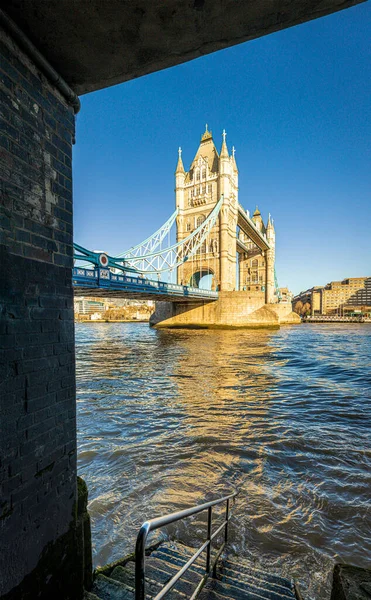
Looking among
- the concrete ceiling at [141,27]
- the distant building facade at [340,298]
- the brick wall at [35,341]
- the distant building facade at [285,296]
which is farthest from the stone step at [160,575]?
the distant building facade at [340,298]

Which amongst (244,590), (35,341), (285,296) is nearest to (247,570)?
(244,590)

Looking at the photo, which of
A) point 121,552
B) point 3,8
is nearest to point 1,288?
point 3,8

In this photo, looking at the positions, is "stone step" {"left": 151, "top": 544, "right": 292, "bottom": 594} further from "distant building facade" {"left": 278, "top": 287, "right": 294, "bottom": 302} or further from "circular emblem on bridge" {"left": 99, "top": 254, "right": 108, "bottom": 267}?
"distant building facade" {"left": 278, "top": 287, "right": 294, "bottom": 302}

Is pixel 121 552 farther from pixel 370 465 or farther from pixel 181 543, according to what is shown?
pixel 370 465

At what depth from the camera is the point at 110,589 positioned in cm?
204

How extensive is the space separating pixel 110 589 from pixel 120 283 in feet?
72.0

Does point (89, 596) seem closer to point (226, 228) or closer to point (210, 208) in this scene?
point (226, 228)

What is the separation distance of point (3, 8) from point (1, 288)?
150 cm

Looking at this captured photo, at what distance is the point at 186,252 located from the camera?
43906 millimetres

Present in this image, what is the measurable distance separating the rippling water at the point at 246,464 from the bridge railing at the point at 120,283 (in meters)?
11.7

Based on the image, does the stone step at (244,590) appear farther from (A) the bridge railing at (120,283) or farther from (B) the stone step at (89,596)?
(A) the bridge railing at (120,283)

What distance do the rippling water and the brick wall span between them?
1.28m

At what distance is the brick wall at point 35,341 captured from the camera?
63.6 inches

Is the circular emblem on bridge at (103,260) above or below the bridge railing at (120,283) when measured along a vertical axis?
above
